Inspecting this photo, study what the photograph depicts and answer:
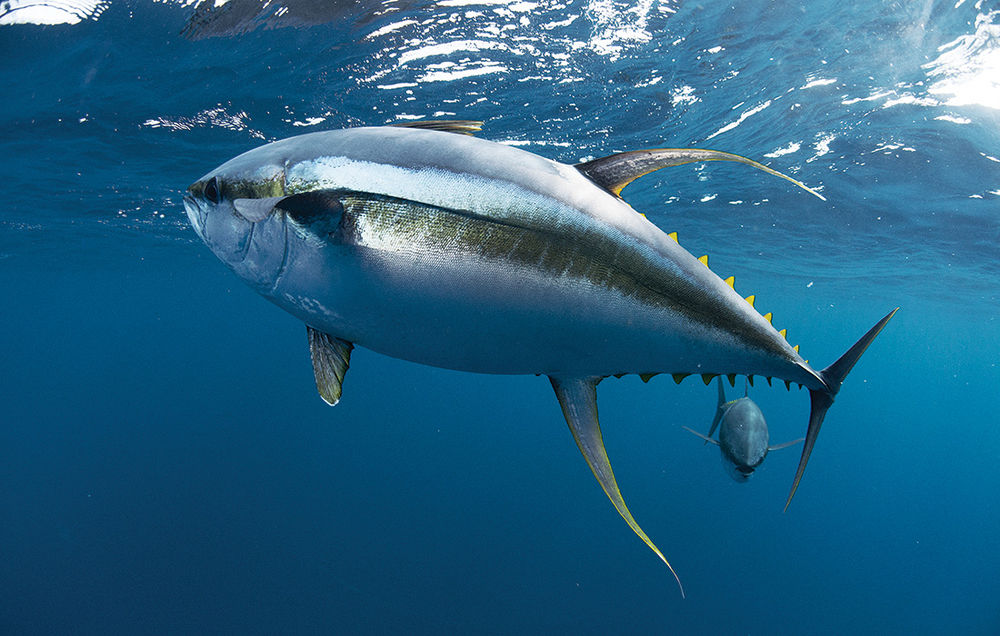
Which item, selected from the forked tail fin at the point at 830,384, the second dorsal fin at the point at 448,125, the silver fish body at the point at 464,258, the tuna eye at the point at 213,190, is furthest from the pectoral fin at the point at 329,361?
the forked tail fin at the point at 830,384

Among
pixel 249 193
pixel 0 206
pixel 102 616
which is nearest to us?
pixel 249 193

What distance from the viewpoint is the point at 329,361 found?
4.11 ft

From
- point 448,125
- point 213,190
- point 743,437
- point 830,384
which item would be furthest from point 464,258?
point 743,437

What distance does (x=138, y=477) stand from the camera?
26.6 m

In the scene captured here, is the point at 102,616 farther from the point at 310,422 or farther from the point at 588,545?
the point at 310,422

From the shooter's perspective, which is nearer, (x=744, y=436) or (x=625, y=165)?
(x=625, y=165)

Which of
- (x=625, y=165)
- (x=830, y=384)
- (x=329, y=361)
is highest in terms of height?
(x=625, y=165)

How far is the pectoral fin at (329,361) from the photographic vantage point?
1231 millimetres

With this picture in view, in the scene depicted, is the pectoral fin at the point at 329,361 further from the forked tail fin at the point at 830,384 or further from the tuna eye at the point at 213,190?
the forked tail fin at the point at 830,384

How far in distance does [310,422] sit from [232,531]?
2298cm

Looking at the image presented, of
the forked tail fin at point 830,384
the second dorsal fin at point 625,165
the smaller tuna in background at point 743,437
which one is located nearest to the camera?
the second dorsal fin at point 625,165

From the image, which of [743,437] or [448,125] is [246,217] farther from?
[743,437]

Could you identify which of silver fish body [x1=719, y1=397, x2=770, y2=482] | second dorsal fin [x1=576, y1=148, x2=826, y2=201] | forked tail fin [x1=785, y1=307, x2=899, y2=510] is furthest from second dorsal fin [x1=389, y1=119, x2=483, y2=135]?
silver fish body [x1=719, y1=397, x2=770, y2=482]

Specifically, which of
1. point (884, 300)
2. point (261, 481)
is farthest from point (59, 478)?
point (884, 300)
